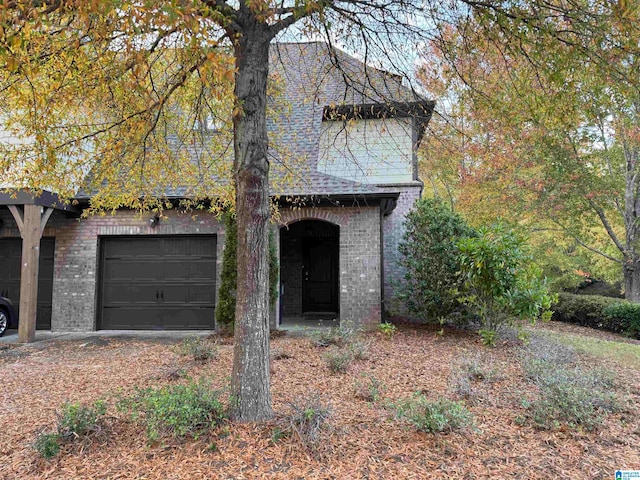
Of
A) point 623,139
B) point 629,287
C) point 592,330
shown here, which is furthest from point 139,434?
point 629,287

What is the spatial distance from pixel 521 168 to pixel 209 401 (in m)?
11.9

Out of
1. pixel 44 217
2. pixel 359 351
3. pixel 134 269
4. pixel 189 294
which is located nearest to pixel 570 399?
pixel 359 351

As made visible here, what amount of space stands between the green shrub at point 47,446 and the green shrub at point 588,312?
40.2 feet

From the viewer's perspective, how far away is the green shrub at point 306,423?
10.2 ft

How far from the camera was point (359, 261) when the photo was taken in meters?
8.63

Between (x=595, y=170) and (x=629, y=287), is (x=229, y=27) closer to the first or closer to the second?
(x=595, y=170)

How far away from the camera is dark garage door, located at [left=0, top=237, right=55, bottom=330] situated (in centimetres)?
944

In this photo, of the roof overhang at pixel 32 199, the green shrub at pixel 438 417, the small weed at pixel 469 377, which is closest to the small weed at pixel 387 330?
the small weed at pixel 469 377

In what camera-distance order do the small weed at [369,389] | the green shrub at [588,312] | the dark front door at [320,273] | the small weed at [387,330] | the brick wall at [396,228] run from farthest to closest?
the dark front door at [320,273], the green shrub at [588,312], the brick wall at [396,228], the small weed at [387,330], the small weed at [369,389]

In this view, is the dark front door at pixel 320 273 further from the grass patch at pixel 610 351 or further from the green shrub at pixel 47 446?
the green shrub at pixel 47 446

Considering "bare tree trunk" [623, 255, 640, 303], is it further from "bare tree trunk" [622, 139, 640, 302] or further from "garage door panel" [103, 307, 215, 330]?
"garage door panel" [103, 307, 215, 330]

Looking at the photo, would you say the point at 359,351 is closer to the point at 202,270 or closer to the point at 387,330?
the point at 387,330

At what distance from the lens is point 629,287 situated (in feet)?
39.5

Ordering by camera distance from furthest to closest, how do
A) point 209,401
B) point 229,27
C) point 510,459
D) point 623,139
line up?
point 623,139 < point 229,27 < point 209,401 < point 510,459
